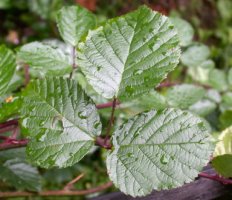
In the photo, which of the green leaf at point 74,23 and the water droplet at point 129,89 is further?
the green leaf at point 74,23

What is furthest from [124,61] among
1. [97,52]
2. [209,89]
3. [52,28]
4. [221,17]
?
[221,17]

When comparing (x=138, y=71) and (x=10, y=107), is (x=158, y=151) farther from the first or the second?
(x=10, y=107)

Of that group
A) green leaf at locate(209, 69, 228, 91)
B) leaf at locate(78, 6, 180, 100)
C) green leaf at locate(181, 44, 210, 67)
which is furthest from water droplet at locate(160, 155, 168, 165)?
green leaf at locate(209, 69, 228, 91)

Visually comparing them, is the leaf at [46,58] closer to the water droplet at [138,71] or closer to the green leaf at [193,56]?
the water droplet at [138,71]

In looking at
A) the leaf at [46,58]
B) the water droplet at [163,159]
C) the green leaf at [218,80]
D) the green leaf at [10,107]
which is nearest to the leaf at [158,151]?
the water droplet at [163,159]

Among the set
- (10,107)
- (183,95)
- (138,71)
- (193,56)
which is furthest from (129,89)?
(193,56)

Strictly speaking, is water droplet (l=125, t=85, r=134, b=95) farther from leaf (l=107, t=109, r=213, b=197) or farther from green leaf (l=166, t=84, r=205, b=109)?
green leaf (l=166, t=84, r=205, b=109)
